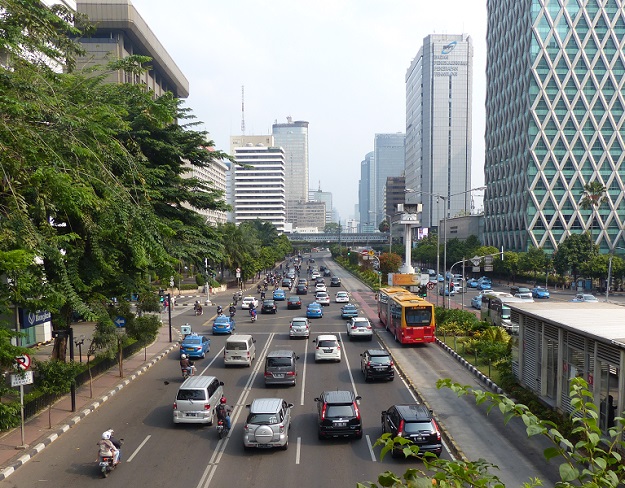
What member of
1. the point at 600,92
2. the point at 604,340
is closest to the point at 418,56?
the point at 600,92

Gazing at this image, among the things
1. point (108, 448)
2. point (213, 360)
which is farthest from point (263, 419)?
point (213, 360)

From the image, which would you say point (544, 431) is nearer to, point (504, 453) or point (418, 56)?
point (504, 453)

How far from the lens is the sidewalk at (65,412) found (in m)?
15.8

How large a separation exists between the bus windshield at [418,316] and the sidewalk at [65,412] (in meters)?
15.4

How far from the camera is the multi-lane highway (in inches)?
564

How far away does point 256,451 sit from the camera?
1620 cm

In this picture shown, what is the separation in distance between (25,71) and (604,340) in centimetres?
1815

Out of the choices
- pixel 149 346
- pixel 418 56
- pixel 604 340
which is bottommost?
pixel 149 346

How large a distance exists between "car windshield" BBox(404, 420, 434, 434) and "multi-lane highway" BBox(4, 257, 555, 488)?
0.91m

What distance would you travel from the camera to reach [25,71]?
49.4 feet

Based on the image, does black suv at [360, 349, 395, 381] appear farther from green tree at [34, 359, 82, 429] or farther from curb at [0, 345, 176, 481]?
green tree at [34, 359, 82, 429]

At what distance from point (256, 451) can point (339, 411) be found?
9.32ft

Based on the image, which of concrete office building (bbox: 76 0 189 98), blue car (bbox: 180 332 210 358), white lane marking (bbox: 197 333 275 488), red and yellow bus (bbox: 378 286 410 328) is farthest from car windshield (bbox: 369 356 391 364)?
concrete office building (bbox: 76 0 189 98)

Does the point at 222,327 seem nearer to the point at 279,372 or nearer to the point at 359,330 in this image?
the point at 359,330
